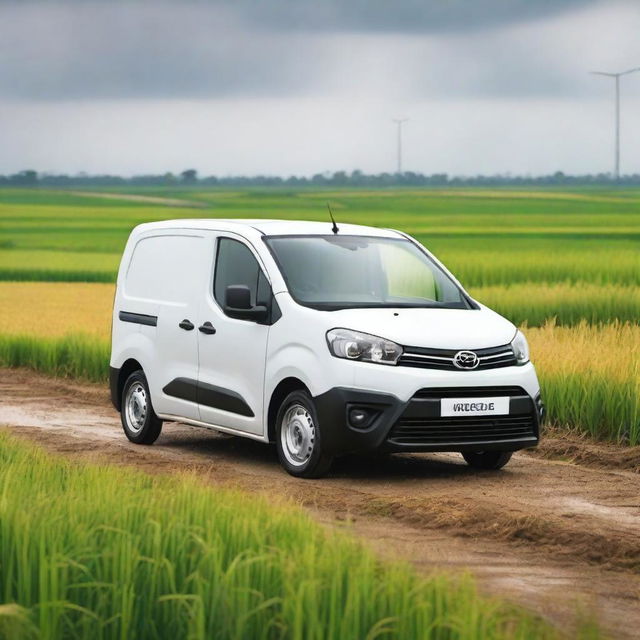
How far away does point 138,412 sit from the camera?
14.3m

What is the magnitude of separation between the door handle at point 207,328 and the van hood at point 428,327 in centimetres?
146

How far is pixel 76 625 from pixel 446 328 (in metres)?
6.59

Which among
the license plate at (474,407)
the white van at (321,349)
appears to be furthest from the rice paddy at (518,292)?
the license plate at (474,407)

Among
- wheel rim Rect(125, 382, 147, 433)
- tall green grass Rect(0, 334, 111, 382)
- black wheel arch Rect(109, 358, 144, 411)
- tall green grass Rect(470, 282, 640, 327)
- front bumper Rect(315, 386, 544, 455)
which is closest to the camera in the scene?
front bumper Rect(315, 386, 544, 455)

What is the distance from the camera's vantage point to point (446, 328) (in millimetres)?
11695

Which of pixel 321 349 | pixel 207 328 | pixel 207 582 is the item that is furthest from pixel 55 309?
pixel 207 582

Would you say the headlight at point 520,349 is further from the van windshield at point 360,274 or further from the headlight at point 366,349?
the headlight at point 366,349

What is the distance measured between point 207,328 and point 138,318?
1.54 meters

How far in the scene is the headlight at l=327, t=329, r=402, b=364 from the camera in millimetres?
11383

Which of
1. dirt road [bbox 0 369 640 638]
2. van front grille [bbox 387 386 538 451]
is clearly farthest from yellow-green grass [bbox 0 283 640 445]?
van front grille [bbox 387 386 538 451]

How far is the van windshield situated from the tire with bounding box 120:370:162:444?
7.27 ft

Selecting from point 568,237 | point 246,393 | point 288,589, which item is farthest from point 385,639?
point 568,237

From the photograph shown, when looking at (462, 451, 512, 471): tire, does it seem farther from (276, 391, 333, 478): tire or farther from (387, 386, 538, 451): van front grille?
(276, 391, 333, 478): tire

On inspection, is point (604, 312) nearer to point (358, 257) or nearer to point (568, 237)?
point (358, 257)
